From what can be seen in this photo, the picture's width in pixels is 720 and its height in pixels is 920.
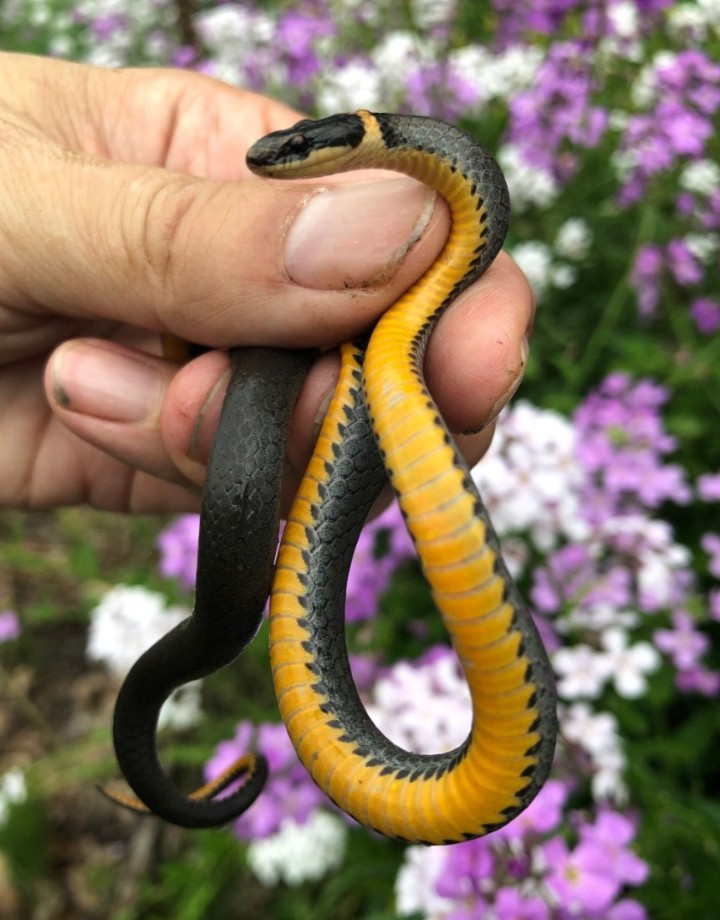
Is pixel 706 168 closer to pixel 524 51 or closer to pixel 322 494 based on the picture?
pixel 524 51

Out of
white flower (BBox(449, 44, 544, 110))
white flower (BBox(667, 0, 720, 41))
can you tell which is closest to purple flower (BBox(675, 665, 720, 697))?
white flower (BBox(449, 44, 544, 110))

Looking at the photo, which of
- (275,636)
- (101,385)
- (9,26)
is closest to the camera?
(275,636)

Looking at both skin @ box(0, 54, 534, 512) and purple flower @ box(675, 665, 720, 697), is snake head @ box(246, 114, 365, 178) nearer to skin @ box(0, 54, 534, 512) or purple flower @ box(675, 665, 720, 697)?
skin @ box(0, 54, 534, 512)

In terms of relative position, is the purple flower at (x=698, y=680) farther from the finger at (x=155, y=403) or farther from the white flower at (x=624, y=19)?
the white flower at (x=624, y=19)

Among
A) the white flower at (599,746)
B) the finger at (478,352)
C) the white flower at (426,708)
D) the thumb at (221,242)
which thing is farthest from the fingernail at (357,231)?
the white flower at (599,746)

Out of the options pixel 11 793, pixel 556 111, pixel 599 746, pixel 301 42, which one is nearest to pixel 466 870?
pixel 599 746

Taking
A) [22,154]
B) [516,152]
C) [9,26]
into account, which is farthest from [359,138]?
[9,26]
